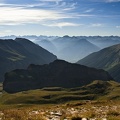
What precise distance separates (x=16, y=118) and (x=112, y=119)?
6.99m

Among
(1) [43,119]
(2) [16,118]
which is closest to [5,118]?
(2) [16,118]

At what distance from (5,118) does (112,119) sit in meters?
7.74

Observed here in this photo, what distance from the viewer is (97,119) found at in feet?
65.0

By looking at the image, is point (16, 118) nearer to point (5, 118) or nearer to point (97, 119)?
point (5, 118)

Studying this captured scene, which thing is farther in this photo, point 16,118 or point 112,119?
point 16,118

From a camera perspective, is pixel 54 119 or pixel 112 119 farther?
pixel 54 119

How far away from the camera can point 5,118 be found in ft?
66.9

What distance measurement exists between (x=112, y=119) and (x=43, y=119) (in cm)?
485

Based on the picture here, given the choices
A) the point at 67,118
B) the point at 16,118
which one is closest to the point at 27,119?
the point at 16,118

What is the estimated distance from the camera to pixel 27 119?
1989 centimetres

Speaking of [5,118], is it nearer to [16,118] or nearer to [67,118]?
[16,118]

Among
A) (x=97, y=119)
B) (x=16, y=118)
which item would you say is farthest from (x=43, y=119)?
(x=97, y=119)

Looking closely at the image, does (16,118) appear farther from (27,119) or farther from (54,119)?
(54,119)

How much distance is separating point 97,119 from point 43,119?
12.7 feet
